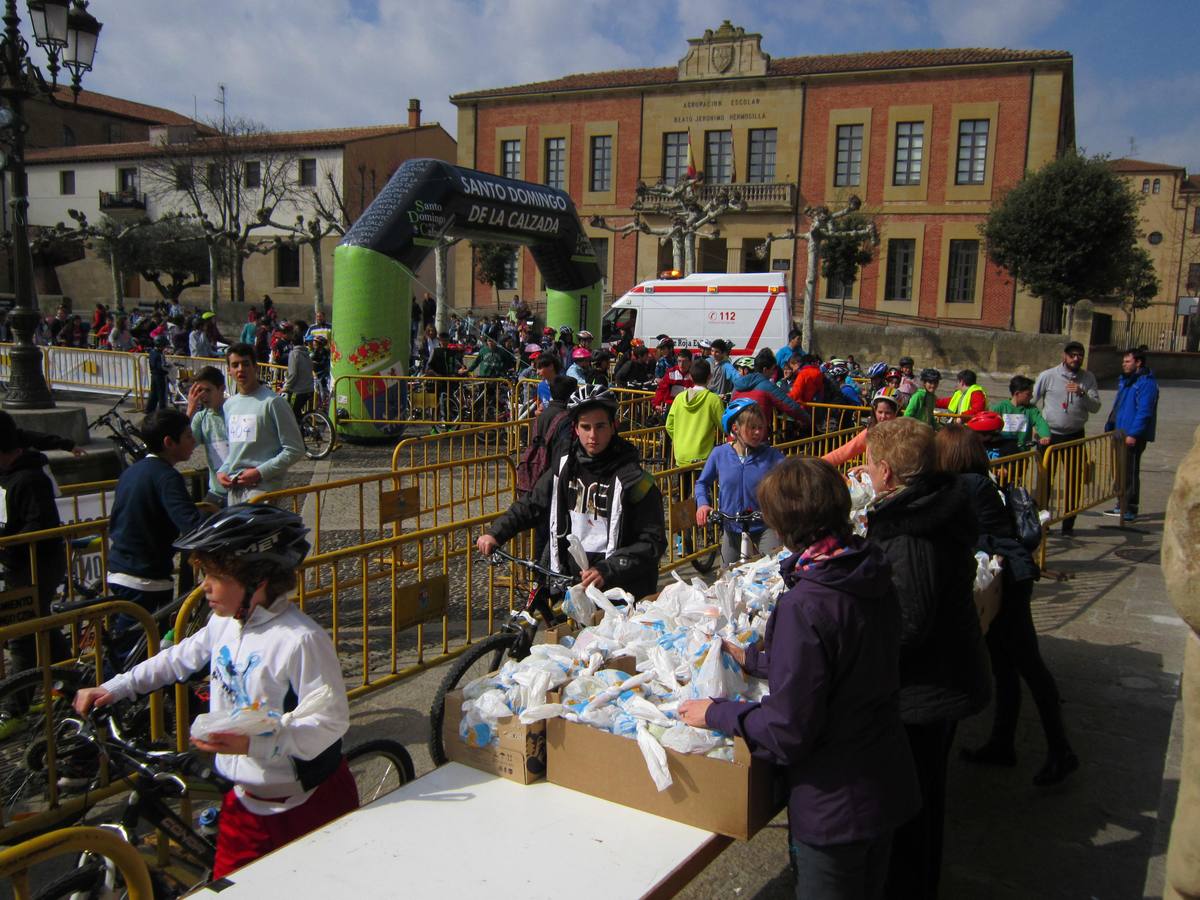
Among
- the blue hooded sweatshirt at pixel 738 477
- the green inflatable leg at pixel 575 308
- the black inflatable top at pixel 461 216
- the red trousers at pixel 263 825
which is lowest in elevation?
the red trousers at pixel 263 825

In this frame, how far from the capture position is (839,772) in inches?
90.7

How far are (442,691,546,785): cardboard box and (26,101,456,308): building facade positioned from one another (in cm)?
4110

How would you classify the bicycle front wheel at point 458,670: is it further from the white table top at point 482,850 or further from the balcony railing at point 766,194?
the balcony railing at point 766,194

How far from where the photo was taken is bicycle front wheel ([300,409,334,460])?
13079 mm

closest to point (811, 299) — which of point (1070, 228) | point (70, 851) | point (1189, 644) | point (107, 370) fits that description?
point (1070, 228)

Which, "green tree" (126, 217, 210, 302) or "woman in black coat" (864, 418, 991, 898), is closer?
"woman in black coat" (864, 418, 991, 898)

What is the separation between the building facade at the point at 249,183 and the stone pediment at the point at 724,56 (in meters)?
16.6

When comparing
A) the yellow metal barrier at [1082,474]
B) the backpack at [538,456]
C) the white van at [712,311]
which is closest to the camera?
the backpack at [538,456]

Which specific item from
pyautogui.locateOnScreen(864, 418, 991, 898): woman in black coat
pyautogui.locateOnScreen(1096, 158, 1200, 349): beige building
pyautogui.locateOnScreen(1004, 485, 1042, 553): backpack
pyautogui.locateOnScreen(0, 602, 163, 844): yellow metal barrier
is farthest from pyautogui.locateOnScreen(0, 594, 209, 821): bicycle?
pyautogui.locateOnScreen(1096, 158, 1200, 349): beige building

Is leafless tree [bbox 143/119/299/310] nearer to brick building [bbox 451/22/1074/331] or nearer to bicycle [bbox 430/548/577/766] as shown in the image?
brick building [bbox 451/22/1074/331]

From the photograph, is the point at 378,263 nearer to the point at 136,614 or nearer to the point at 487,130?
the point at 136,614

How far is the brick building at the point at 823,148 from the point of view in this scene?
119 feet

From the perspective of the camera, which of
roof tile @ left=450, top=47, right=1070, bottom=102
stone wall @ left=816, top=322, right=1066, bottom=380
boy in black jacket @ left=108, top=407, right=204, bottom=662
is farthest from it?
roof tile @ left=450, top=47, right=1070, bottom=102

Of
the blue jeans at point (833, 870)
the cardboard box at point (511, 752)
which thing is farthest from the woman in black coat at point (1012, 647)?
the cardboard box at point (511, 752)
